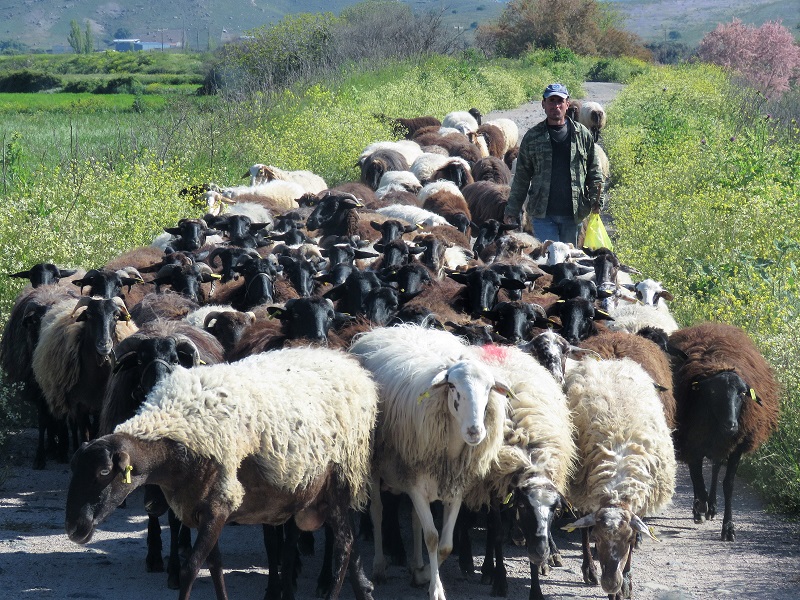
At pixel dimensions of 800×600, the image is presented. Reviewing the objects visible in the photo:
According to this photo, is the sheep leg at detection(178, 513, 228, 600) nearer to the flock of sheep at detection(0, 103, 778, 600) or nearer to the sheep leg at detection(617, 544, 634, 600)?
the flock of sheep at detection(0, 103, 778, 600)

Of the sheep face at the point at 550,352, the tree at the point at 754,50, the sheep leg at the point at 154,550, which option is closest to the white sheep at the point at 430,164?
the sheep face at the point at 550,352

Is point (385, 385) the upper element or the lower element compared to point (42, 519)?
upper

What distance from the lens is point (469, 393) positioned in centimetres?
579

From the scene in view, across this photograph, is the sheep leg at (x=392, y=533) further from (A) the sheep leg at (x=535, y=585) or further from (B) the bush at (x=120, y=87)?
(B) the bush at (x=120, y=87)

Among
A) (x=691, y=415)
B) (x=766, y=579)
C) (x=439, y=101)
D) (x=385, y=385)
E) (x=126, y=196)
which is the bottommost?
(x=766, y=579)

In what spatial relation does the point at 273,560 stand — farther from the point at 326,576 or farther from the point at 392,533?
the point at 392,533

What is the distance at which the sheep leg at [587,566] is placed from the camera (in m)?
6.39

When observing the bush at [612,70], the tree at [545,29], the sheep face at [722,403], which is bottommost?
the sheep face at [722,403]

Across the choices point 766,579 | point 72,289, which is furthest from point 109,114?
point 766,579

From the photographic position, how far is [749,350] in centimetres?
790

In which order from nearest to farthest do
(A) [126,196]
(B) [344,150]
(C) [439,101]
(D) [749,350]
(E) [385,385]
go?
(E) [385,385]
(D) [749,350]
(A) [126,196]
(B) [344,150]
(C) [439,101]

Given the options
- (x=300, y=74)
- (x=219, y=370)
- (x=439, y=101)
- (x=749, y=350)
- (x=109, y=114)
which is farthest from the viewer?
(x=109, y=114)

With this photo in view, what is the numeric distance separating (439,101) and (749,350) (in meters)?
24.1

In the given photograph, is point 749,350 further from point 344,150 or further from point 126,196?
point 344,150
